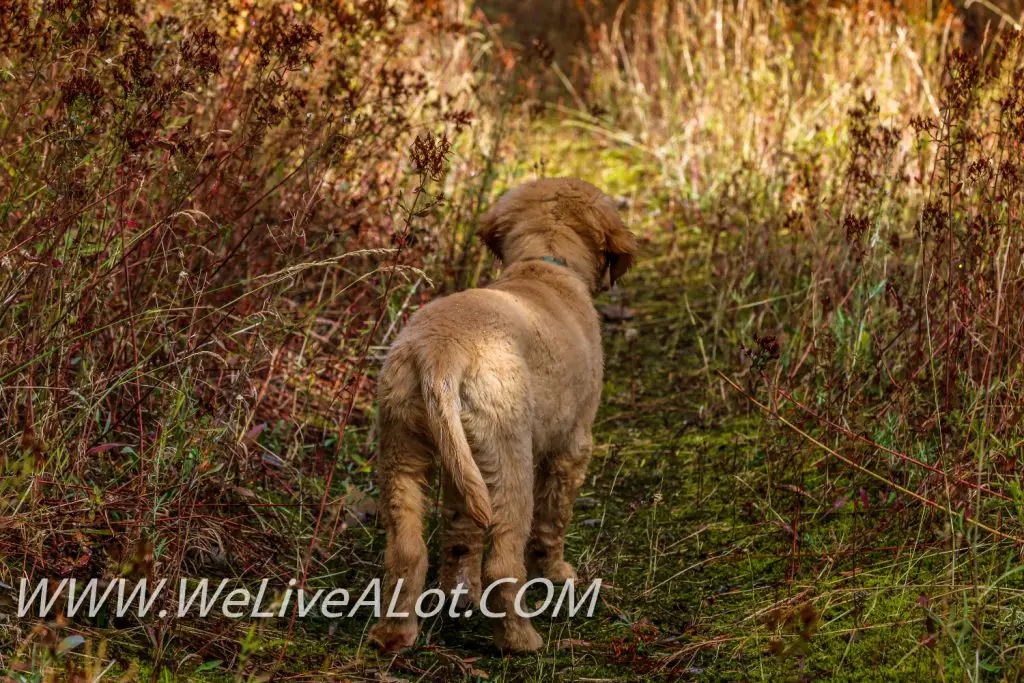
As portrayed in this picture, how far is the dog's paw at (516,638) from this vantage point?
3400mm

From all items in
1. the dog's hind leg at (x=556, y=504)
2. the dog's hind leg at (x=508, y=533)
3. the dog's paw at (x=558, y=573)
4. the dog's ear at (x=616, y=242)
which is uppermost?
the dog's ear at (x=616, y=242)

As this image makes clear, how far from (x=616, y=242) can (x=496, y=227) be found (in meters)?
0.48

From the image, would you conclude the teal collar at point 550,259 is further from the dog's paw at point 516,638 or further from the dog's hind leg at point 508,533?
the dog's paw at point 516,638

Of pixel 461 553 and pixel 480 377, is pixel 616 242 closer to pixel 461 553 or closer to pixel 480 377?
pixel 480 377

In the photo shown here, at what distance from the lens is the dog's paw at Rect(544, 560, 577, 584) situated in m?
4.01

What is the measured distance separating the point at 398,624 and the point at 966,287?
2.32 metres

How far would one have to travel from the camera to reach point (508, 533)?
3.33 metres

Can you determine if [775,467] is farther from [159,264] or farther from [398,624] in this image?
[159,264]

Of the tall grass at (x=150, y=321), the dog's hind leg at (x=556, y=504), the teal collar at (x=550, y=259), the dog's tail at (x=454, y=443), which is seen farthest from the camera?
the teal collar at (x=550, y=259)

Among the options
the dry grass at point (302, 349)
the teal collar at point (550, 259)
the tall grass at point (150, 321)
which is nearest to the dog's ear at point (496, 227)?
the teal collar at point (550, 259)

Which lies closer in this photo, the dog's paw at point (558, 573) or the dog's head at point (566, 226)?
the dog's paw at point (558, 573)

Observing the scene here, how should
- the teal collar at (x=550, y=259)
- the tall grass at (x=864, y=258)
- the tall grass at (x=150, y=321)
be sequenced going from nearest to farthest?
the tall grass at (x=150, y=321) → the tall grass at (x=864, y=258) → the teal collar at (x=550, y=259)

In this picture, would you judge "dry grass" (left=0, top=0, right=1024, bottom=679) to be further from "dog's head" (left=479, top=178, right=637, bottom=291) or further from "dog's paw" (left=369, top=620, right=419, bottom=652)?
"dog's head" (left=479, top=178, right=637, bottom=291)

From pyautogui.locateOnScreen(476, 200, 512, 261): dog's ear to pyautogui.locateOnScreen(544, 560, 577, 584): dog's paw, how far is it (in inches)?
47.8
